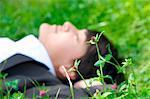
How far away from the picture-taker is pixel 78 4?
6.70 meters

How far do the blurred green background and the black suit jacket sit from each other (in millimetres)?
1103

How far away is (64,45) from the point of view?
4.30 m

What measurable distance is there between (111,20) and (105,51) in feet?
5.95

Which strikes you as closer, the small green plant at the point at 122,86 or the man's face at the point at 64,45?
the small green plant at the point at 122,86

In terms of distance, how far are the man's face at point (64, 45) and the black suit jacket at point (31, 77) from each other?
0.17 metres

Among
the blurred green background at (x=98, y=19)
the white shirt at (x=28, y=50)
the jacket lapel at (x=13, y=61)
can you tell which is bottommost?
the jacket lapel at (x=13, y=61)

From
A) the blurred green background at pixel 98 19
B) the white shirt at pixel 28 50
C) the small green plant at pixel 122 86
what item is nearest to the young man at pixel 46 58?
the white shirt at pixel 28 50

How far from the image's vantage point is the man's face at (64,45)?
14.1 ft

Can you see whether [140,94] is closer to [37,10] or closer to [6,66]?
[6,66]

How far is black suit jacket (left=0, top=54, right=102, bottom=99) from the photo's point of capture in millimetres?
3721

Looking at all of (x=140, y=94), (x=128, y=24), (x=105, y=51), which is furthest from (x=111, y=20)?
(x=140, y=94)

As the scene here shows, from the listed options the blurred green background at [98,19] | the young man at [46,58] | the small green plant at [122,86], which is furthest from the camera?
the blurred green background at [98,19]

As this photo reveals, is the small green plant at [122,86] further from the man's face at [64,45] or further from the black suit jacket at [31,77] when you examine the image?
the man's face at [64,45]

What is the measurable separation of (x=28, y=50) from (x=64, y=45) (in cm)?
28
